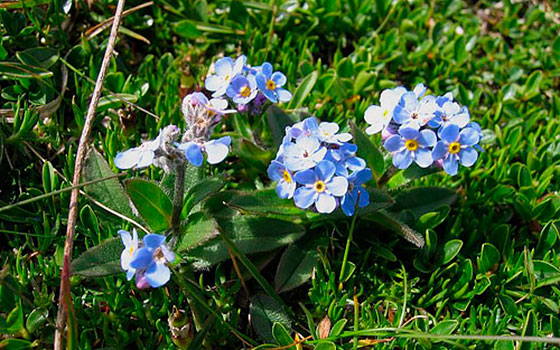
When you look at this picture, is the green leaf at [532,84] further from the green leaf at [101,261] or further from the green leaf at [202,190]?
the green leaf at [101,261]

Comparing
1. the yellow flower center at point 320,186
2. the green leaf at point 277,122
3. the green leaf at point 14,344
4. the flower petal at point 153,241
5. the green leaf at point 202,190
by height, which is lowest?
the green leaf at point 14,344

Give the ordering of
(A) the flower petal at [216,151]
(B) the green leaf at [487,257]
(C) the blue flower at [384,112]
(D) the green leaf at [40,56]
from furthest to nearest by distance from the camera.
A: (D) the green leaf at [40,56]
(B) the green leaf at [487,257]
(C) the blue flower at [384,112]
(A) the flower petal at [216,151]

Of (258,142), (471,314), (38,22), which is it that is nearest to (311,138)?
(258,142)

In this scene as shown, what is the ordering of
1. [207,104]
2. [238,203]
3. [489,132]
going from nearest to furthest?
1. [207,104]
2. [238,203]
3. [489,132]

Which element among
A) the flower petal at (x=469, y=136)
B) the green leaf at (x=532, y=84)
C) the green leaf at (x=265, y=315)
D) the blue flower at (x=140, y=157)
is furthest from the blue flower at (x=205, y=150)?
the green leaf at (x=532, y=84)

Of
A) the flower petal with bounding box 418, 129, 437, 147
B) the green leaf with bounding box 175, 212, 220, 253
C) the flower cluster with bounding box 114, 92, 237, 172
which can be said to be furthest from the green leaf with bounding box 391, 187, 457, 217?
the flower cluster with bounding box 114, 92, 237, 172

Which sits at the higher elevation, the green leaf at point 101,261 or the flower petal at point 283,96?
the flower petal at point 283,96

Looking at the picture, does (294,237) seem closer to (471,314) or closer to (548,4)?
(471,314)
